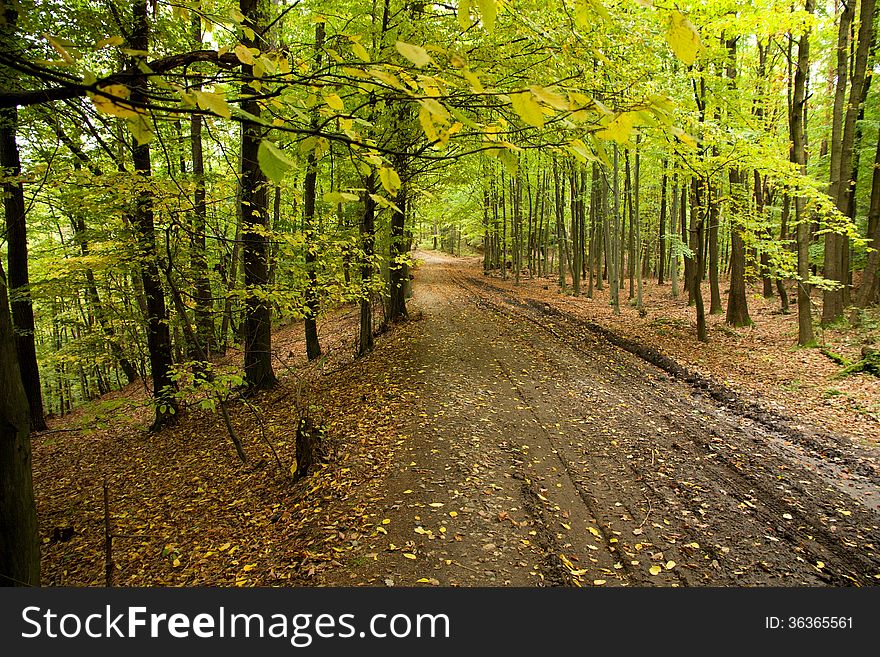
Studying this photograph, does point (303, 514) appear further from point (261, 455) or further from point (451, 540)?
point (261, 455)

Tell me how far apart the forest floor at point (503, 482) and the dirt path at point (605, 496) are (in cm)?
3

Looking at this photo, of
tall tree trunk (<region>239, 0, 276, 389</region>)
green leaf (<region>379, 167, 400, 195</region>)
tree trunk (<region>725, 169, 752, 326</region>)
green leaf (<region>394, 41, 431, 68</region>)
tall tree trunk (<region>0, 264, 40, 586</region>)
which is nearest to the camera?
green leaf (<region>394, 41, 431, 68</region>)

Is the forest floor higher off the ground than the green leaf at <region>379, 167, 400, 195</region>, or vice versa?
the green leaf at <region>379, 167, 400, 195</region>

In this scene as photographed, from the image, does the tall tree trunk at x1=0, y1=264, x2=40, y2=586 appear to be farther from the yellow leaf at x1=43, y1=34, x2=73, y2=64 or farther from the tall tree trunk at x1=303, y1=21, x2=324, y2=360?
the tall tree trunk at x1=303, y1=21, x2=324, y2=360

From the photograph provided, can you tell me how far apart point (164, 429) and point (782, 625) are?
1042 centimetres

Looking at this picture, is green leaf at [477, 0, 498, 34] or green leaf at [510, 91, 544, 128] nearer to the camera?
green leaf at [510, 91, 544, 128]

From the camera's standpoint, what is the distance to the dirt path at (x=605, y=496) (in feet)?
13.3

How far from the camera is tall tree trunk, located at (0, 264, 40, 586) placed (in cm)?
274

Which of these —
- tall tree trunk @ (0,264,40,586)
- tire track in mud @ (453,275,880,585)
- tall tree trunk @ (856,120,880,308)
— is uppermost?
tall tree trunk @ (856,120,880,308)

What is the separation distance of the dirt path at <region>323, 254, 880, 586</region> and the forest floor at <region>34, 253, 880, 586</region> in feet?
0.08

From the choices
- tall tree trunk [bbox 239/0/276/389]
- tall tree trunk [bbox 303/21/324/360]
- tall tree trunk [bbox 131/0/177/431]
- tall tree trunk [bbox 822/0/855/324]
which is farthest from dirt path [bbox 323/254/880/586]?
tall tree trunk [bbox 822/0/855/324]

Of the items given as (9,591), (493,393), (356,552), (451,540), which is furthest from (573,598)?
(493,393)

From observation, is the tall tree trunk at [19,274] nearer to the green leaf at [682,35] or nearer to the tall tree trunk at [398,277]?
the tall tree trunk at [398,277]

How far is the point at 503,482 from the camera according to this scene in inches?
216
